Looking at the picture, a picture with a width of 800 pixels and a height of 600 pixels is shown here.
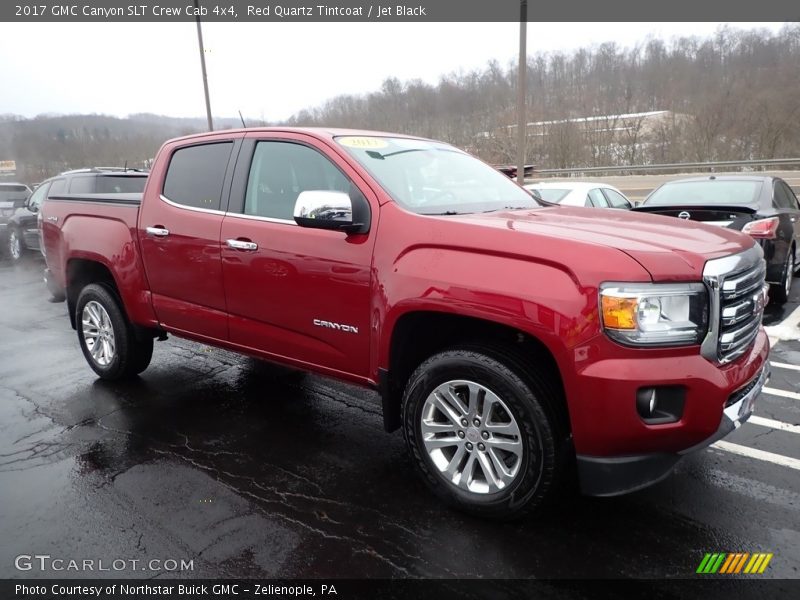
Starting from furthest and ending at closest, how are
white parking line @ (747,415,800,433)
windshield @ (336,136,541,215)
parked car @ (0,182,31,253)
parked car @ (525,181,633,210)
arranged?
parked car @ (0,182,31,253) < parked car @ (525,181,633,210) < white parking line @ (747,415,800,433) < windshield @ (336,136,541,215)

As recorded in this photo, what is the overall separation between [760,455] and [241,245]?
343cm

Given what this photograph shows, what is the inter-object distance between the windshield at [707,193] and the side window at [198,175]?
5.20 meters

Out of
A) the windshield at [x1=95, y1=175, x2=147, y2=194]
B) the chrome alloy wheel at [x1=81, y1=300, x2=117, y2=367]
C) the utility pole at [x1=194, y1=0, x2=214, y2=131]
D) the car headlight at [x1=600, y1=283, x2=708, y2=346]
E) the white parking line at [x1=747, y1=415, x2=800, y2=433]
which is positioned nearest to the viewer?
the car headlight at [x1=600, y1=283, x2=708, y2=346]

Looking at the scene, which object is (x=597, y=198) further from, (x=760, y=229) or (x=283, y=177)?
(x=283, y=177)

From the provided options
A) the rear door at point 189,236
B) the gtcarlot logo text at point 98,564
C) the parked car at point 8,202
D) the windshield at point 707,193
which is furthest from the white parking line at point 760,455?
the parked car at point 8,202

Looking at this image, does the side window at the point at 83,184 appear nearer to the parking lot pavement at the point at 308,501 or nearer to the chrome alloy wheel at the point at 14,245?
the chrome alloy wheel at the point at 14,245

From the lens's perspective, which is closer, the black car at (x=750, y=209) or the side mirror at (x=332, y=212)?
the side mirror at (x=332, y=212)

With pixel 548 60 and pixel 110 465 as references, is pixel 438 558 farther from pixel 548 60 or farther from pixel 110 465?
pixel 548 60

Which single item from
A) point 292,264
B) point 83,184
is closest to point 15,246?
point 83,184

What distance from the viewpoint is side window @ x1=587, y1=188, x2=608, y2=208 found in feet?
28.8

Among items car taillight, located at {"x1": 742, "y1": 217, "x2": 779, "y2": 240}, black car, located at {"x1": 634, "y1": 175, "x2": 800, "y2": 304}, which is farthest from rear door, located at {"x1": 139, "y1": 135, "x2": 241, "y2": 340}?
car taillight, located at {"x1": 742, "y1": 217, "x2": 779, "y2": 240}

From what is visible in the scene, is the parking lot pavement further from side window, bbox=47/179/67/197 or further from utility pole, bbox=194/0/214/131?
utility pole, bbox=194/0/214/131

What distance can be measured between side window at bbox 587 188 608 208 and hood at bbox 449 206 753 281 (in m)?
5.86

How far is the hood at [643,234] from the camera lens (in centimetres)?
228
